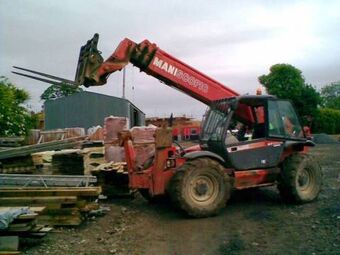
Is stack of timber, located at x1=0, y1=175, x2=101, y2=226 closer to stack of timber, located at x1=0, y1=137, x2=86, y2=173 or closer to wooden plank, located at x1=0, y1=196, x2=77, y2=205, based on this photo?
wooden plank, located at x1=0, y1=196, x2=77, y2=205

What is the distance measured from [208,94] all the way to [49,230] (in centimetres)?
487

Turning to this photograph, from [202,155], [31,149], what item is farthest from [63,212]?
[31,149]

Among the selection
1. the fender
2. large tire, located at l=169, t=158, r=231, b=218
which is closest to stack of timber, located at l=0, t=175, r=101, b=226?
large tire, located at l=169, t=158, r=231, b=218

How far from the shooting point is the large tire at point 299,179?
9.01m

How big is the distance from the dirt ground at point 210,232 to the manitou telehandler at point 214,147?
1.44 ft

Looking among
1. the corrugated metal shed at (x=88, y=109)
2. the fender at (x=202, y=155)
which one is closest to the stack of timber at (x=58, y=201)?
the fender at (x=202, y=155)

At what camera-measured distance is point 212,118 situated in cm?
937

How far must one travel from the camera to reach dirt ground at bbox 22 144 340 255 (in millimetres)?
6238

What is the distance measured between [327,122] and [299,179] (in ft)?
129

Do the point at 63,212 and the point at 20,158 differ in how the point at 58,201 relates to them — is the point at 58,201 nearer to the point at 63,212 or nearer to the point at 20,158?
the point at 63,212

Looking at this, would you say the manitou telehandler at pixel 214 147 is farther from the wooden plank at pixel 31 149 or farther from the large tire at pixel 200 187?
the wooden plank at pixel 31 149

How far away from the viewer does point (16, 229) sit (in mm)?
5957

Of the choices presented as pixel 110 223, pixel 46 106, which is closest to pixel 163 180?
pixel 110 223

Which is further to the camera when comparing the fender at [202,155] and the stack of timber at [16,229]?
the fender at [202,155]
